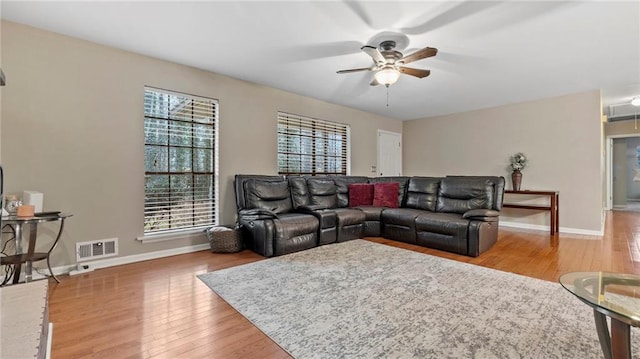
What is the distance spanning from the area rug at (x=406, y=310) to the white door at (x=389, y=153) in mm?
3988

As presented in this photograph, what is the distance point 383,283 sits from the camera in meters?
2.70

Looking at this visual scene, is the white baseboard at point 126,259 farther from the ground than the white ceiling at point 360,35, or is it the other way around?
the white ceiling at point 360,35

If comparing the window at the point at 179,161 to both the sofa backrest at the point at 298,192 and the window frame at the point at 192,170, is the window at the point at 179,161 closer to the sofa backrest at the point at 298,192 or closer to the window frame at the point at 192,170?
the window frame at the point at 192,170

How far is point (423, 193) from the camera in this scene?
4.92 meters

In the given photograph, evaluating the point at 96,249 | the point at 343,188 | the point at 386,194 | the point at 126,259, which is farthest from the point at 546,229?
the point at 96,249

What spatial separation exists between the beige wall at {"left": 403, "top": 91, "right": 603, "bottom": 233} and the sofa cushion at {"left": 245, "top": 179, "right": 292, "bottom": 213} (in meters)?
4.34

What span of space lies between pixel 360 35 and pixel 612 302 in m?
2.85

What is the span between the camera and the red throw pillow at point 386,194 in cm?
509

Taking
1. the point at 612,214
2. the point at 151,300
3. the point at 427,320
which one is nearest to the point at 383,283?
the point at 427,320

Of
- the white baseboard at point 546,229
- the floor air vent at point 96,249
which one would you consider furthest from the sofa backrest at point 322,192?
the white baseboard at point 546,229

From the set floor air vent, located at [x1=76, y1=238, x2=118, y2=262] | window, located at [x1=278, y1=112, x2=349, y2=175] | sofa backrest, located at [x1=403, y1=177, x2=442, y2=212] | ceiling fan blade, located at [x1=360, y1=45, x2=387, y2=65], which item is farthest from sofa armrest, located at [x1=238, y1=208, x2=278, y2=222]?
sofa backrest, located at [x1=403, y1=177, x2=442, y2=212]

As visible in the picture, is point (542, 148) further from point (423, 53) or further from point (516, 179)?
point (423, 53)

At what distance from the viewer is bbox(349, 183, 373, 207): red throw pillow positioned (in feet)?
17.0

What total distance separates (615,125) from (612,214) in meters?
2.44
